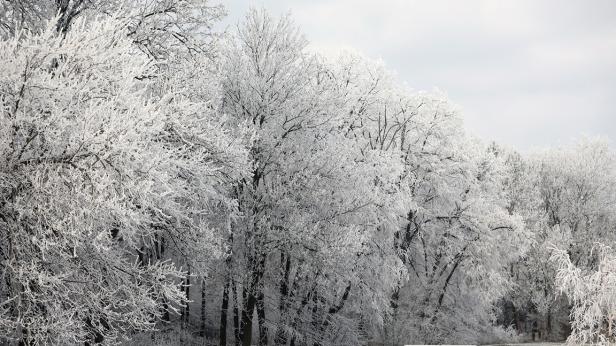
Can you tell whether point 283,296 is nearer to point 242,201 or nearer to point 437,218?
point 242,201

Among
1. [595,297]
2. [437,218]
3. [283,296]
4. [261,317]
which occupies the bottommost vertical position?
[261,317]

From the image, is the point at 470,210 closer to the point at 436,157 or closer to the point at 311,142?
the point at 436,157

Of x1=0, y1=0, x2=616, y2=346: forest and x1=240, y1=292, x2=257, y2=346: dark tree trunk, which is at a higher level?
x1=0, y1=0, x2=616, y2=346: forest

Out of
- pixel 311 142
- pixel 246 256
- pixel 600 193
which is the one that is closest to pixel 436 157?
pixel 311 142

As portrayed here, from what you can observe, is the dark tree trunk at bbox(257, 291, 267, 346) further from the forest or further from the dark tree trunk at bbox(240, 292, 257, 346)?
the dark tree trunk at bbox(240, 292, 257, 346)

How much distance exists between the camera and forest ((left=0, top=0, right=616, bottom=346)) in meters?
9.90

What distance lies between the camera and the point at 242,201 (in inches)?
763

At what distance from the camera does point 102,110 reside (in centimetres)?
1001

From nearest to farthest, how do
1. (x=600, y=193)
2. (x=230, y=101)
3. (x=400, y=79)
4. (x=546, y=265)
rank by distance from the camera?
(x=230, y=101), (x=400, y=79), (x=546, y=265), (x=600, y=193)

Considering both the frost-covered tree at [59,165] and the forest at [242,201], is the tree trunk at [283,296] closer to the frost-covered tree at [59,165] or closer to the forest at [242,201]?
the forest at [242,201]

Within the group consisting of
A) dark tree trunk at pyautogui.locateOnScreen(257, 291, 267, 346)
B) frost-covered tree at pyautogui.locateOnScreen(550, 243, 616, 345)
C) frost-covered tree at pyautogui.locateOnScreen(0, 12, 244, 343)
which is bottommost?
dark tree trunk at pyautogui.locateOnScreen(257, 291, 267, 346)

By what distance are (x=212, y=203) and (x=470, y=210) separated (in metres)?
18.3

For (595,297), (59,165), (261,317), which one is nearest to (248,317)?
(261,317)

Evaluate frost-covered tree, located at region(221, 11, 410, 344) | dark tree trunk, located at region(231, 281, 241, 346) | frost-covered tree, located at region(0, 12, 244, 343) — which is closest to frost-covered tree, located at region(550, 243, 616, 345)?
frost-covered tree, located at region(221, 11, 410, 344)
